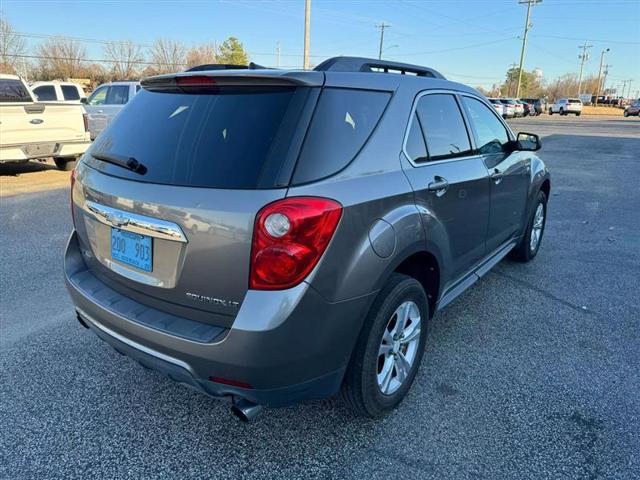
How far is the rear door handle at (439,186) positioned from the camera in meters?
2.69

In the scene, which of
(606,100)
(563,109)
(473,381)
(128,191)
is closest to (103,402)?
(128,191)

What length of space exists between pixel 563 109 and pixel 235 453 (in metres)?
59.5

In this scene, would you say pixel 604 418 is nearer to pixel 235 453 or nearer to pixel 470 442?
pixel 470 442

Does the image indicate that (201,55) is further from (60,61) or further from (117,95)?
(117,95)

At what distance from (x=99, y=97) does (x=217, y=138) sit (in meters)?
13.2

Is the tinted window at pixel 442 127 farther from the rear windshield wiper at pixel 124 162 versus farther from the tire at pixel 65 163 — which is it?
the tire at pixel 65 163

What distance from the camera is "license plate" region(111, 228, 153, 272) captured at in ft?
7.07

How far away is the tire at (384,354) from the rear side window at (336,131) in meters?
0.70

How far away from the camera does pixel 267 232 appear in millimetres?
1899

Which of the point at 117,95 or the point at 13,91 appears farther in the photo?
the point at 117,95

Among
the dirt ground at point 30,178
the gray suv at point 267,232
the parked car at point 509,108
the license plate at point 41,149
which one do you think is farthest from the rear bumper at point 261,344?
the parked car at point 509,108

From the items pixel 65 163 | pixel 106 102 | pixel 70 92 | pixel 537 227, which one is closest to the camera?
pixel 537 227

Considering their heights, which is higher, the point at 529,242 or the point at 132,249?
the point at 132,249

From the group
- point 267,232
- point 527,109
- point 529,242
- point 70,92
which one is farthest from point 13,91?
point 527,109
